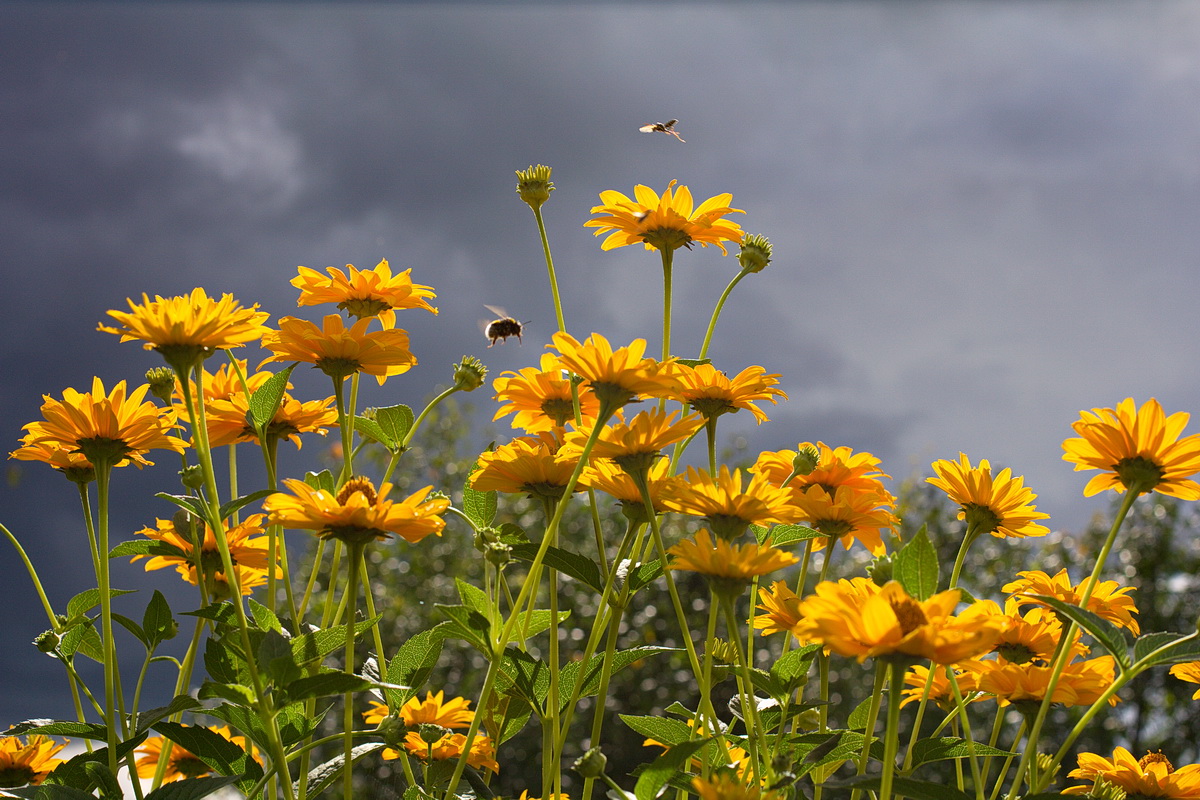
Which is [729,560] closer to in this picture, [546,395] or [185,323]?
[546,395]

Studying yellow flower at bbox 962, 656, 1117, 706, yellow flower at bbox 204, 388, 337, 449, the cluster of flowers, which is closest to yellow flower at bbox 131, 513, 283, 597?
the cluster of flowers

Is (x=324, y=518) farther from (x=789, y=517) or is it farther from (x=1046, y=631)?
(x=1046, y=631)

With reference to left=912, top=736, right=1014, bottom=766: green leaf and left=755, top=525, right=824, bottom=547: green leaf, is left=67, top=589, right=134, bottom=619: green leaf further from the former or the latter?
left=912, top=736, right=1014, bottom=766: green leaf

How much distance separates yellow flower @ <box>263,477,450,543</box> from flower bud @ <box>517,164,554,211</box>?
0.61 metres

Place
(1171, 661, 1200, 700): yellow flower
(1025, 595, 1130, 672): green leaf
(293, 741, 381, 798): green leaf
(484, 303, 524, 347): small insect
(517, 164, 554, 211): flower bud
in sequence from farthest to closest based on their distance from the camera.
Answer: (484, 303, 524, 347): small insect
(517, 164, 554, 211): flower bud
(1171, 661, 1200, 700): yellow flower
(293, 741, 381, 798): green leaf
(1025, 595, 1130, 672): green leaf

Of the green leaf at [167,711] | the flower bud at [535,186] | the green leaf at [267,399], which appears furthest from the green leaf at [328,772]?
the flower bud at [535,186]

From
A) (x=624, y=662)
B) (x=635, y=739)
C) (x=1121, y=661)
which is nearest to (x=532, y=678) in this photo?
(x=624, y=662)

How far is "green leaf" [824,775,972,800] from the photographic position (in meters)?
0.89

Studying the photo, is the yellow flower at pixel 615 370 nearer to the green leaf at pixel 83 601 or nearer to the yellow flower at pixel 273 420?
the yellow flower at pixel 273 420

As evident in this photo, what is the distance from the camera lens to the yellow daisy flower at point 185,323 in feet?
3.26

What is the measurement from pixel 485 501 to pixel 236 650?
1.18 feet

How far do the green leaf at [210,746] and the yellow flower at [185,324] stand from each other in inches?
18.5

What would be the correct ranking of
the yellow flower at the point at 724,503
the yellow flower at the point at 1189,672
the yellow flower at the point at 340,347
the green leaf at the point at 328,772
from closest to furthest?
1. the yellow flower at the point at 724,503
2. the green leaf at the point at 328,772
3. the yellow flower at the point at 340,347
4. the yellow flower at the point at 1189,672

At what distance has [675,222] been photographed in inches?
53.4
